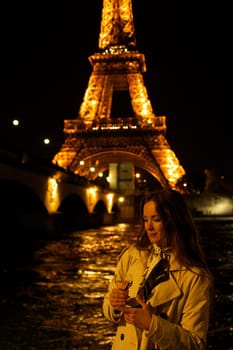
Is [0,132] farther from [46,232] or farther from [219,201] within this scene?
[219,201]

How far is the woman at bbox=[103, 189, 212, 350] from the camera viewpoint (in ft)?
6.30

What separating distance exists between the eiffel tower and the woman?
4111 centimetres

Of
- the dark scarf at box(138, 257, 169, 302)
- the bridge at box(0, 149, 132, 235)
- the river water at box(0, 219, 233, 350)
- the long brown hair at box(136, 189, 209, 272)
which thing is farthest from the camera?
the bridge at box(0, 149, 132, 235)

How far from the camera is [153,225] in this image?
2.26m

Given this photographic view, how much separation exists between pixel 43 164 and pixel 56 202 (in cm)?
474

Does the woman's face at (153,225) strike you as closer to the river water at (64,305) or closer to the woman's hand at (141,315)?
the woman's hand at (141,315)

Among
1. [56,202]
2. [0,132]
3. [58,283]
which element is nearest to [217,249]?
[58,283]

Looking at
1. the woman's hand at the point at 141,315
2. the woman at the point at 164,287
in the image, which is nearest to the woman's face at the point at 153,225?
the woman at the point at 164,287

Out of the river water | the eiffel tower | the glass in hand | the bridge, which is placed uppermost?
the eiffel tower

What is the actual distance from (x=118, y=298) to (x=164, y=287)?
0.25 meters

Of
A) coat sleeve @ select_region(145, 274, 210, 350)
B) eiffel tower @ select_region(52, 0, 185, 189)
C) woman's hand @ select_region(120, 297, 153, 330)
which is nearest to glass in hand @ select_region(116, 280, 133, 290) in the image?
woman's hand @ select_region(120, 297, 153, 330)

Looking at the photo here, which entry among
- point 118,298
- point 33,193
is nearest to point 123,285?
point 118,298

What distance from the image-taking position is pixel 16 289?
872cm

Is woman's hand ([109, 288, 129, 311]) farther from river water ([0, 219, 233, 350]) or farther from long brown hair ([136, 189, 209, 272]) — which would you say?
river water ([0, 219, 233, 350])
